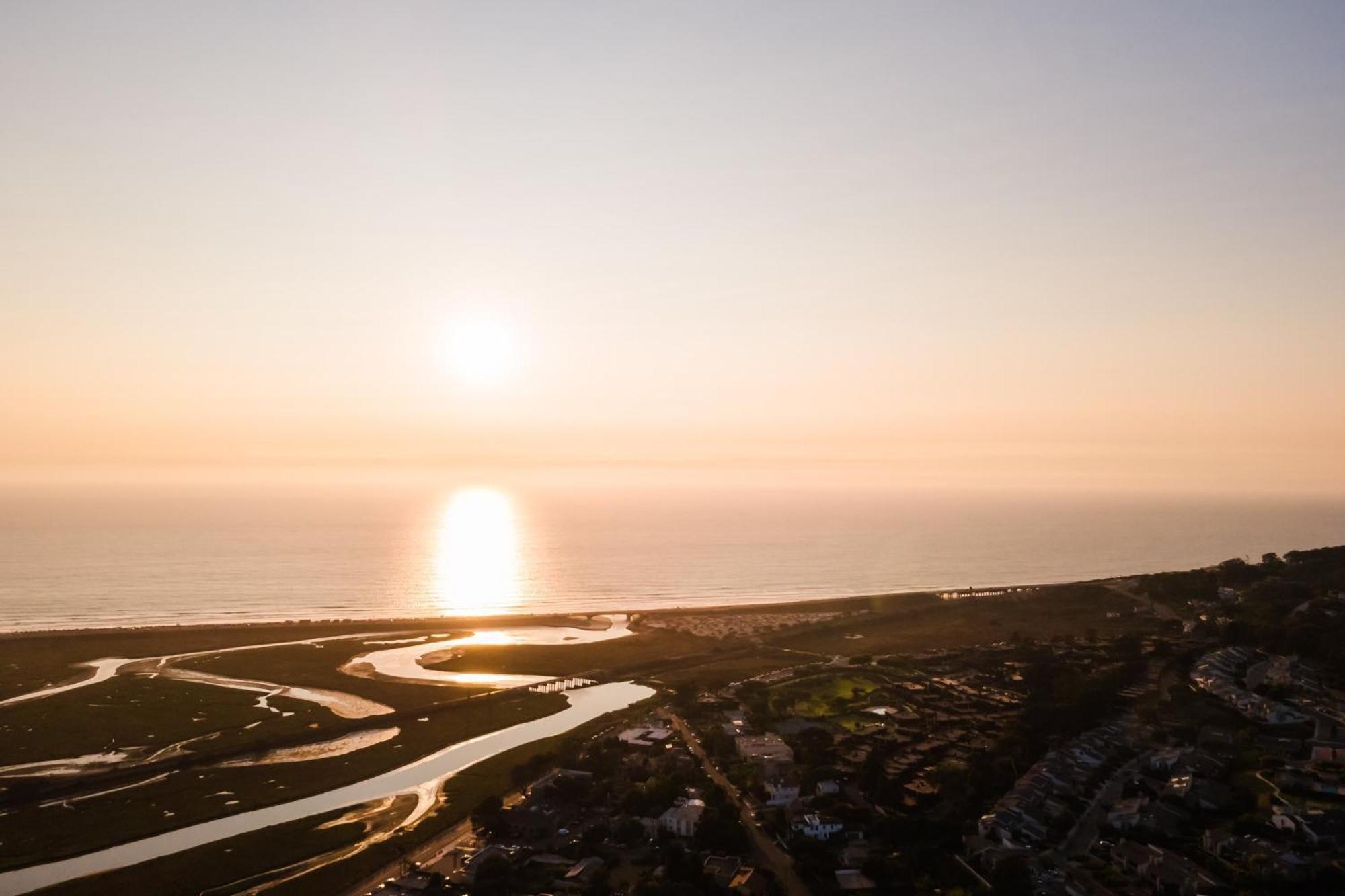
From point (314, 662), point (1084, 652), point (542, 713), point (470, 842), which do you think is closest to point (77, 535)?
point (314, 662)

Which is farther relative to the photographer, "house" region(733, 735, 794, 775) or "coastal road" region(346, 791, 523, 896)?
"house" region(733, 735, 794, 775)

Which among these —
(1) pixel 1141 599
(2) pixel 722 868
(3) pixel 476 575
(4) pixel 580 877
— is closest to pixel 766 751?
(2) pixel 722 868

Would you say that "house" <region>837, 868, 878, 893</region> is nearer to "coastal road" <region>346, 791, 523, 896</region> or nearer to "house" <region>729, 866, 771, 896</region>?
"house" <region>729, 866, 771, 896</region>

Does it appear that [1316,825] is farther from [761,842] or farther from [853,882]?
[761,842]

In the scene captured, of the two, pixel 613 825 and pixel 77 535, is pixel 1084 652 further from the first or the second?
pixel 77 535

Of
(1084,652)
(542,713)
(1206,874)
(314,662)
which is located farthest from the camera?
(314,662)

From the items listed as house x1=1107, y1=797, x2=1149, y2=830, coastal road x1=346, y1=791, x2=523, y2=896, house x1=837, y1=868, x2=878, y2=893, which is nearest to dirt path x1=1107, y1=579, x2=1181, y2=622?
house x1=1107, y1=797, x2=1149, y2=830

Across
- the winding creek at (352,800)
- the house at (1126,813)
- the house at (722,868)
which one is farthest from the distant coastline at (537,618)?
the house at (722,868)
